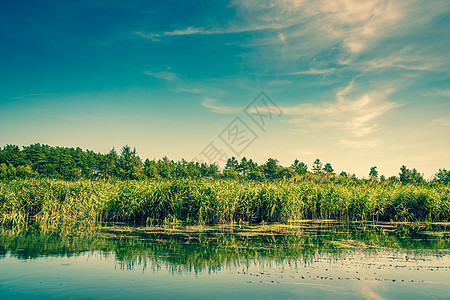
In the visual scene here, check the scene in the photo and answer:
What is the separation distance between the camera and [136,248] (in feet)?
29.1

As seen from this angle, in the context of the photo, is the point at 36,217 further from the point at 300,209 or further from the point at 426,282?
the point at 426,282

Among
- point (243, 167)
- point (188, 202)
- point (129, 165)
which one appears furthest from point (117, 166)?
point (188, 202)

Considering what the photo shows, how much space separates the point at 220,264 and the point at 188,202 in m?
6.66

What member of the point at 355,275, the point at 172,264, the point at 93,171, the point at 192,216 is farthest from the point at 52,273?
the point at 93,171

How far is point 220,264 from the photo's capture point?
7348mm

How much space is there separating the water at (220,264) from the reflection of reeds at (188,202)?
2112 millimetres

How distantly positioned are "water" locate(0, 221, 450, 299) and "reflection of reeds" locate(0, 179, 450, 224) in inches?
83.2

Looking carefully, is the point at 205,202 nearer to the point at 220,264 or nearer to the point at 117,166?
the point at 220,264

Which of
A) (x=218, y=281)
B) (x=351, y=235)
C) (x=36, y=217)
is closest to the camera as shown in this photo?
(x=218, y=281)

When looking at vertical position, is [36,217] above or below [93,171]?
below

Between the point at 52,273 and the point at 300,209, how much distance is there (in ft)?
38.6

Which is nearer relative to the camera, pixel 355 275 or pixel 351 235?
pixel 355 275

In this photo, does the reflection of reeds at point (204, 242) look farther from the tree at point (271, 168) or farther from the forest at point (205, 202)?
the tree at point (271, 168)

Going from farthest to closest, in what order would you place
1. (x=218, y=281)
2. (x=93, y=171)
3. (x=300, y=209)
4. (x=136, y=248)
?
(x=93, y=171) < (x=300, y=209) < (x=136, y=248) < (x=218, y=281)
